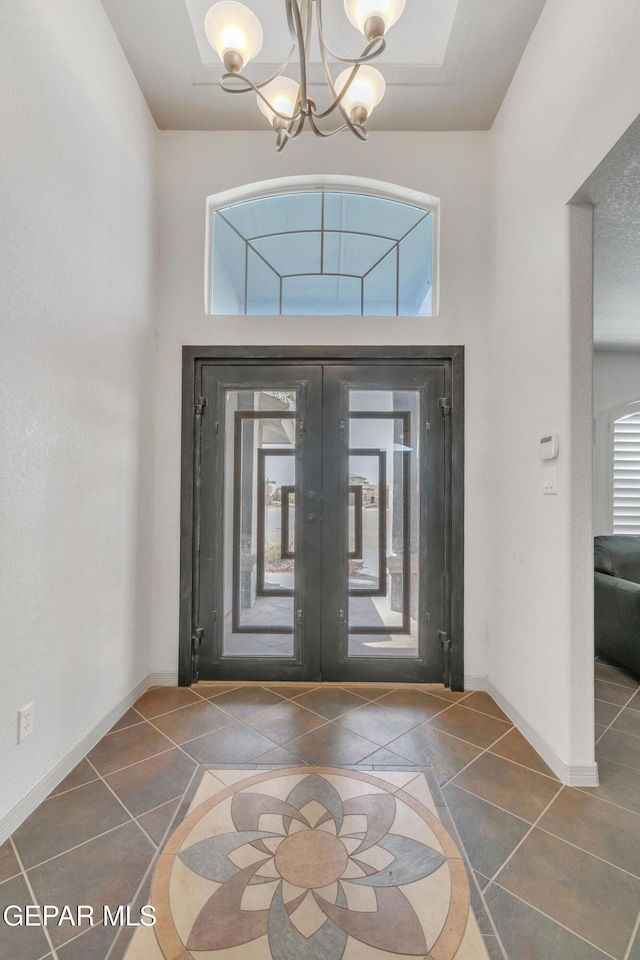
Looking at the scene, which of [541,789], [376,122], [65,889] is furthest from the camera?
[376,122]

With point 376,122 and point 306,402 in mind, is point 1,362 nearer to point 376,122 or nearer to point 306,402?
point 306,402

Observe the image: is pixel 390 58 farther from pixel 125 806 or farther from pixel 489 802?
pixel 125 806

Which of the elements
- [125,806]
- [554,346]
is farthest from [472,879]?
[554,346]

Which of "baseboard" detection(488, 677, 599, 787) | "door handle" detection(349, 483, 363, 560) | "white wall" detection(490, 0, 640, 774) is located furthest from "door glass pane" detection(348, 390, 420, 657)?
"baseboard" detection(488, 677, 599, 787)

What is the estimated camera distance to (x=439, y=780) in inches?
69.7

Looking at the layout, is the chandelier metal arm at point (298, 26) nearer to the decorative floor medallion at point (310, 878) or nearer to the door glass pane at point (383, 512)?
the door glass pane at point (383, 512)

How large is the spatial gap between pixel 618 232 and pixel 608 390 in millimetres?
2702

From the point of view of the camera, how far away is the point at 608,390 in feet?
14.3

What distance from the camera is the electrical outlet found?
152 cm

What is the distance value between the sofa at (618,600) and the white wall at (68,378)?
2.87 meters

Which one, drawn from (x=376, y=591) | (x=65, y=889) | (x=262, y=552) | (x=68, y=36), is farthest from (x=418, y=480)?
(x=68, y=36)

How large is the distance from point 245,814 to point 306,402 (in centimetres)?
197

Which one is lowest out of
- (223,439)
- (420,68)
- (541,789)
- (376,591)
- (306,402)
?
(541,789)

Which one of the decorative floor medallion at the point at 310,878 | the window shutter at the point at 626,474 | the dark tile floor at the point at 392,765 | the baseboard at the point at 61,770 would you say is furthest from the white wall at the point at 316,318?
the window shutter at the point at 626,474
